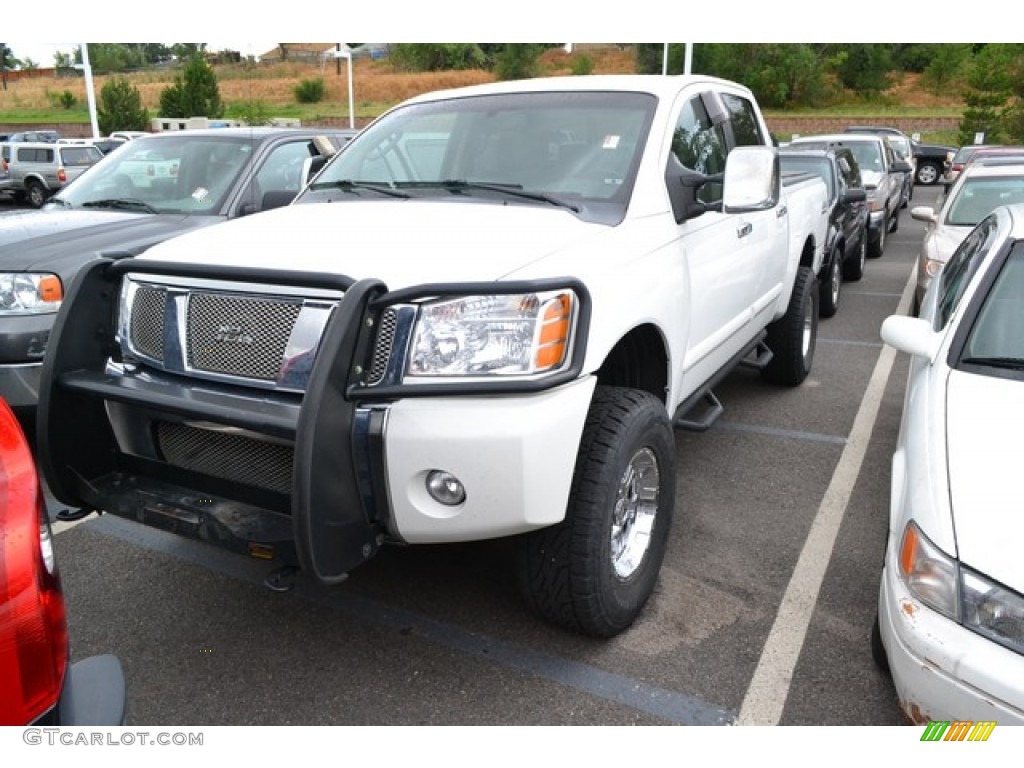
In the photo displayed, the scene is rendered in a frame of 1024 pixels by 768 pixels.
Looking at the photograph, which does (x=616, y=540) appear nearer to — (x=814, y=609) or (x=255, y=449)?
(x=814, y=609)

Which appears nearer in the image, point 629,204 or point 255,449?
point 255,449

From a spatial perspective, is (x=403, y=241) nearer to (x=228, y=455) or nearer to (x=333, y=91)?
(x=228, y=455)

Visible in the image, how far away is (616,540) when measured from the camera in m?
3.13

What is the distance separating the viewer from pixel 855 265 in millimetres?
10969

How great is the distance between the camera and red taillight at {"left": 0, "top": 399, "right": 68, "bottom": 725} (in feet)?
4.82

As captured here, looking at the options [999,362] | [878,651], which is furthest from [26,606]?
[999,362]

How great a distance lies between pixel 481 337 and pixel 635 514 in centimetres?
118

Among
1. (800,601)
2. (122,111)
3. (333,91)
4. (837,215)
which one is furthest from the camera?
(333,91)

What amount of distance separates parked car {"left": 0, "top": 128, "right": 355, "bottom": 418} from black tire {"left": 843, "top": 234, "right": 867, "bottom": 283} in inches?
276

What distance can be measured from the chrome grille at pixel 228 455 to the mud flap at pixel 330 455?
0.32 m

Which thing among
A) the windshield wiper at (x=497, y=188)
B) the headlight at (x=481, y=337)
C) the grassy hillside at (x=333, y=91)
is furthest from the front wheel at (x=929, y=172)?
the headlight at (x=481, y=337)

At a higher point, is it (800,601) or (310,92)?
(310,92)
